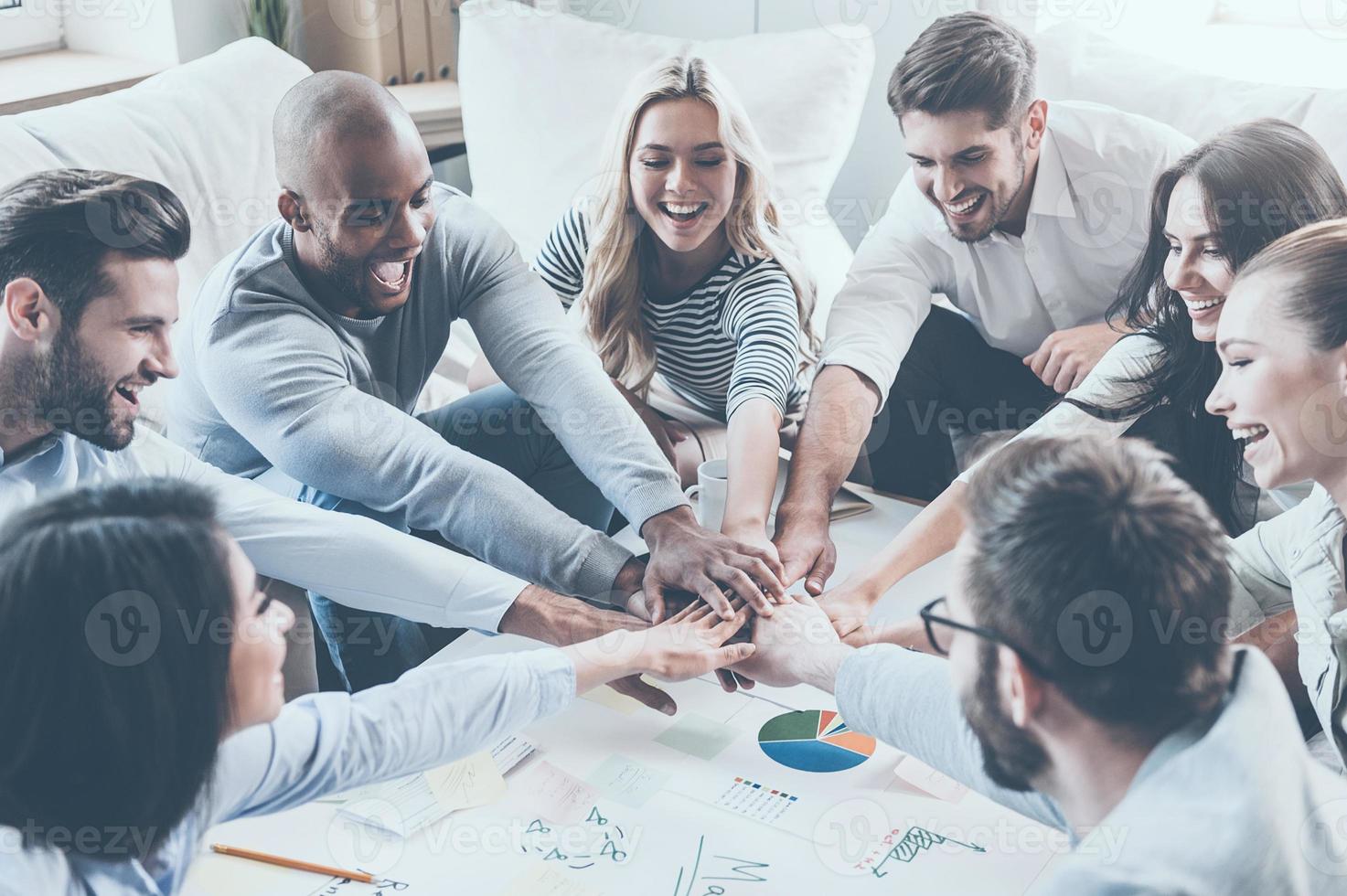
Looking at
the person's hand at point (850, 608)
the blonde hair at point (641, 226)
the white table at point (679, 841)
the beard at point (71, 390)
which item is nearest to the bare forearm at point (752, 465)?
the person's hand at point (850, 608)

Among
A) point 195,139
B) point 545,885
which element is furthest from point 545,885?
point 195,139

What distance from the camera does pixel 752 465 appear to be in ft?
4.78

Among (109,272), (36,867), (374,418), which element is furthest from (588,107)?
(36,867)

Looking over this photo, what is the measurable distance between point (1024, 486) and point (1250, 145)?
0.76 metres

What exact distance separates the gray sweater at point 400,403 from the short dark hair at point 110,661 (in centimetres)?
55

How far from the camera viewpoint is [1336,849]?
746mm

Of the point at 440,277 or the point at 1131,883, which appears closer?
the point at 1131,883

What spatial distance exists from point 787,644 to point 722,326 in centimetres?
64

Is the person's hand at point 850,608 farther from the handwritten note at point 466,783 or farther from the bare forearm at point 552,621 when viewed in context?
the handwritten note at point 466,783

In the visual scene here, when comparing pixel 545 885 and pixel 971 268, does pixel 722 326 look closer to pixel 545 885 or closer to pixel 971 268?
pixel 971 268

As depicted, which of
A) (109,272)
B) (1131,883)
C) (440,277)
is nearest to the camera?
(1131,883)

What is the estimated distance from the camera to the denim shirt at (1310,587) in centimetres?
96

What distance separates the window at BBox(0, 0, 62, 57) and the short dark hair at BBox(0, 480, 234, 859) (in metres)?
1.86

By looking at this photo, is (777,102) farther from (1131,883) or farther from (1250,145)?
(1131,883)
